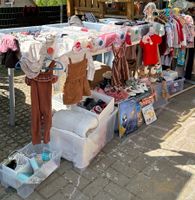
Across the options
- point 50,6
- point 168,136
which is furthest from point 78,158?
point 50,6

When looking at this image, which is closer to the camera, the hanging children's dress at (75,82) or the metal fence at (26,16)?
the hanging children's dress at (75,82)

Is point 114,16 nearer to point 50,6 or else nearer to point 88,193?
point 50,6

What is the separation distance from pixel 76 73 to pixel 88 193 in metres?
1.47

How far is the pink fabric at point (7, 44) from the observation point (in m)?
3.24

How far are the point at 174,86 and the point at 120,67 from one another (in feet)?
6.35

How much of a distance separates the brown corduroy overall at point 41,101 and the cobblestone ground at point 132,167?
0.62 m

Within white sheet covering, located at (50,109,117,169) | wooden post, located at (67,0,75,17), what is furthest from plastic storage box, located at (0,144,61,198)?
wooden post, located at (67,0,75,17)

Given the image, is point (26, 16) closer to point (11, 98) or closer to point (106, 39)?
point (11, 98)

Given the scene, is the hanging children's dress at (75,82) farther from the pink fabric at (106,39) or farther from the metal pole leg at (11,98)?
the metal pole leg at (11,98)

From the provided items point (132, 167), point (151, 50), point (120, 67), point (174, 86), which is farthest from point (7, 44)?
point (174, 86)

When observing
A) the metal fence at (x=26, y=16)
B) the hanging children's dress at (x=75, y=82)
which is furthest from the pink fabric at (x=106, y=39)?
the metal fence at (x=26, y=16)

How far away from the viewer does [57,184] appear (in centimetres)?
344

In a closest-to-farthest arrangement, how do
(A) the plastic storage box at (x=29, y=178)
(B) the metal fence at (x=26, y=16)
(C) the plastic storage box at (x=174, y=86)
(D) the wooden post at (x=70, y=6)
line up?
(A) the plastic storage box at (x=29, y=178)
(C) the plastic storage box at (x=174, y=86)
(D) the wooden post at (x=70, y=6)
(B) the metal fence at (x=26, y=16)

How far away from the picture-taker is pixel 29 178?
320 centimetres
